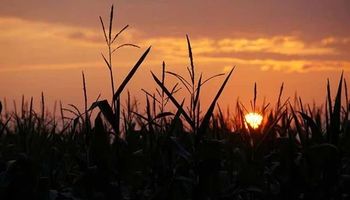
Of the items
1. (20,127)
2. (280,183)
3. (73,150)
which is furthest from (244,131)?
(20,127)

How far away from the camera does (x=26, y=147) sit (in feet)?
14.7

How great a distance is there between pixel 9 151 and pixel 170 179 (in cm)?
189

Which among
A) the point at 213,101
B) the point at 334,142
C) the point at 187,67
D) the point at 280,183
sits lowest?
the point at 280,183

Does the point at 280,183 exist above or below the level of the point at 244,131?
below

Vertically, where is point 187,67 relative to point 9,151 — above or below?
above

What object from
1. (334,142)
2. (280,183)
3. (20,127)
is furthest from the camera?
(20,127)

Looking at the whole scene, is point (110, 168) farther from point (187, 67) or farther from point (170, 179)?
point (187, 67)

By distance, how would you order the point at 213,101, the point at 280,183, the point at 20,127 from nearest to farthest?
the point at 213,101 → the point at 280,183 → the point at 20,127

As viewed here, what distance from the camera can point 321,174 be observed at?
429 cm

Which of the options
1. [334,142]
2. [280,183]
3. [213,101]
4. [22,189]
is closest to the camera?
[213,101]

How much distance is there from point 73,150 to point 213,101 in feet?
6.77

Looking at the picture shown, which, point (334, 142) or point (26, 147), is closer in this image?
point (334, 142)

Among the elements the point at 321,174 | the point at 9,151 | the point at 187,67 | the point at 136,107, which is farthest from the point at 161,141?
the point at 136,107

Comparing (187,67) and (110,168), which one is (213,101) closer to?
(187,67)
